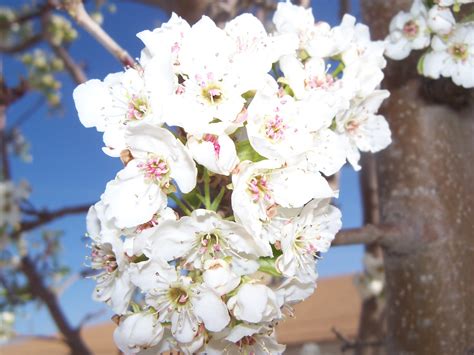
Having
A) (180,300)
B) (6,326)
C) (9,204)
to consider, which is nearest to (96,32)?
(180,300)

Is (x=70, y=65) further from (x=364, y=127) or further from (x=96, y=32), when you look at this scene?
(x=364, y=127)

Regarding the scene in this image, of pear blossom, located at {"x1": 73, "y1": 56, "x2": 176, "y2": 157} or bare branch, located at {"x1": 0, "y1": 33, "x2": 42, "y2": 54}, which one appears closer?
pear blossom, located at {"x1": 73, "y1": 56, "x2": 176, "y2": 157}

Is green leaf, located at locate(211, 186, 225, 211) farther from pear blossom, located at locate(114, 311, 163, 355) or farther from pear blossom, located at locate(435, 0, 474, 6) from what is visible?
pear blossom, located at locate(435, 0, 474, 6)

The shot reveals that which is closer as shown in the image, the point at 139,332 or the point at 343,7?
the point at 139,332

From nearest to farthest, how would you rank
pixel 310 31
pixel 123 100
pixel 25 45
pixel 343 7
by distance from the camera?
pixel 123 100
pixel 310 31
pixel 343 7
pixel 25 45

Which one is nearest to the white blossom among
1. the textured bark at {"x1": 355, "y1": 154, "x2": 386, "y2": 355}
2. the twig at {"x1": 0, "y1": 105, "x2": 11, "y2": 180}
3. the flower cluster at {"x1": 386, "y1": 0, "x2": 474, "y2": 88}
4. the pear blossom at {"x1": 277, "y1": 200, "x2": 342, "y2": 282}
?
the flower cluster at {"x1": 386, "y1": 0, "x2": 474, "y2": 88}

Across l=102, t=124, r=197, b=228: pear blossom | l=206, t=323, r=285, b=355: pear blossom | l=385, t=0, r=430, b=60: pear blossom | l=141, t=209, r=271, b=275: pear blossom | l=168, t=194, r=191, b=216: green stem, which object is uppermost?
l=385, t=0, r=430, b=60: pear blossom

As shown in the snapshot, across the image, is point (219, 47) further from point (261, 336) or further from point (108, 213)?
point (261, 336)
